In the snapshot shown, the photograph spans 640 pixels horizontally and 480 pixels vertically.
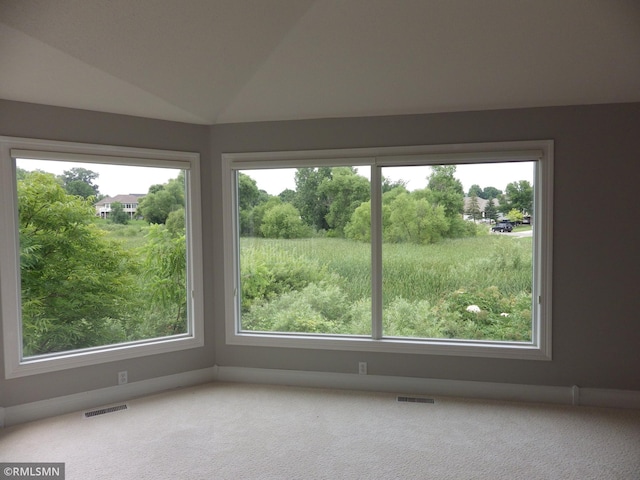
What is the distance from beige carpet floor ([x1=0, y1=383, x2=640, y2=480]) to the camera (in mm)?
2629

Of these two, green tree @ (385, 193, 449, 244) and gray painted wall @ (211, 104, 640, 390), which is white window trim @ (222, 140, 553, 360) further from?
green tree @ (385, 193, 449, 244)

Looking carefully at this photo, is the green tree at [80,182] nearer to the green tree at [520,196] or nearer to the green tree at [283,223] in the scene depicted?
the green tree at [283,223]

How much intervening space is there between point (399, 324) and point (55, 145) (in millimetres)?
3190

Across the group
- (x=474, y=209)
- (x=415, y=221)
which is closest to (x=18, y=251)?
(x=415, y=221)

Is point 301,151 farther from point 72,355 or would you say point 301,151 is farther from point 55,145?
point 72,355

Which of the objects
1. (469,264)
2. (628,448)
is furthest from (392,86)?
(628,448)

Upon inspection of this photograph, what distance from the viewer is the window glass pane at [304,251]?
3967mm

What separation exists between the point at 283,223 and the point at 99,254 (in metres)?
1.61

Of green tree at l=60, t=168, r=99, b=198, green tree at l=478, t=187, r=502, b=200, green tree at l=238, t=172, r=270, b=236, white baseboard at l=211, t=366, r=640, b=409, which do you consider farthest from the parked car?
green tree at l=60, t=168, r=99, b=198

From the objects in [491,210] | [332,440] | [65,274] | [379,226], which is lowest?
[332,440]

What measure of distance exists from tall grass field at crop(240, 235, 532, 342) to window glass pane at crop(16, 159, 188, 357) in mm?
742

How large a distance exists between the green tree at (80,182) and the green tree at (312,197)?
68.4 inches

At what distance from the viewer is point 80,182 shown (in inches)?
141

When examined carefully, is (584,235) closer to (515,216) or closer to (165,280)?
(515,216)
